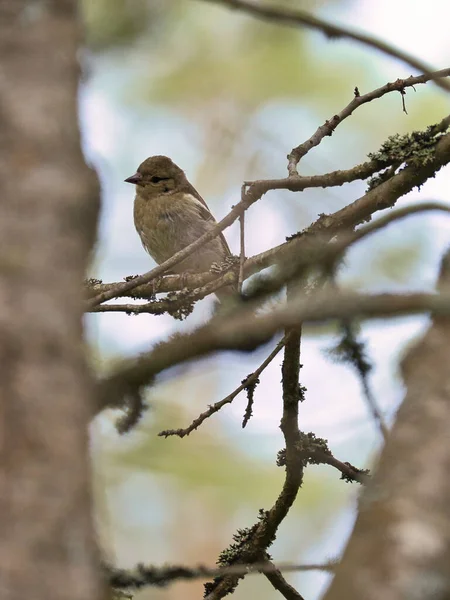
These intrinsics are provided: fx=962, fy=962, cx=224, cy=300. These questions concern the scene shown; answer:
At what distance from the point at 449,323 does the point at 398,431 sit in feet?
0.97

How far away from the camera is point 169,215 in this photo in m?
8.02

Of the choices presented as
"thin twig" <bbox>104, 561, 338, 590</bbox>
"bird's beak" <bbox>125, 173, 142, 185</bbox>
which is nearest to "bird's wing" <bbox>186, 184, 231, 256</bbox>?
"bird's beak" <bbox>125, 173, 142, 185</bbox>

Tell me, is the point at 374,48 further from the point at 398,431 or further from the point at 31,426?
the point at 31,426

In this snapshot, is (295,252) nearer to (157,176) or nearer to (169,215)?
(169,215)

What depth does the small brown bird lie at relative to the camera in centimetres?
779

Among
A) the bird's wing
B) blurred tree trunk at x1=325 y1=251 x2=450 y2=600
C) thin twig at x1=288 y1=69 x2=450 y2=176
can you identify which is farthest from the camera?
the bird's wing

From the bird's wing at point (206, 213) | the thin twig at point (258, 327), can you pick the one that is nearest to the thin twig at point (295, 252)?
the thin twig at point (258, 327)

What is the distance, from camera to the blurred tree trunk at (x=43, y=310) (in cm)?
130

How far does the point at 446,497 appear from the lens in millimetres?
1606

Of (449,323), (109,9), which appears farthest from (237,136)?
(449,323)

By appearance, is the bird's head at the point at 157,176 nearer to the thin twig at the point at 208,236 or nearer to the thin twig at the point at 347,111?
the thin twig at the point at 347,111

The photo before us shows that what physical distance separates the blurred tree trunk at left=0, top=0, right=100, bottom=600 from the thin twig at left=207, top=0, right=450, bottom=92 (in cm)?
85

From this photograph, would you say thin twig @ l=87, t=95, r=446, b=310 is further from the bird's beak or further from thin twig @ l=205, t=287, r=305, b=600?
the bird's beak

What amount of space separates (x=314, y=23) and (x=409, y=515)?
1.57 meters
